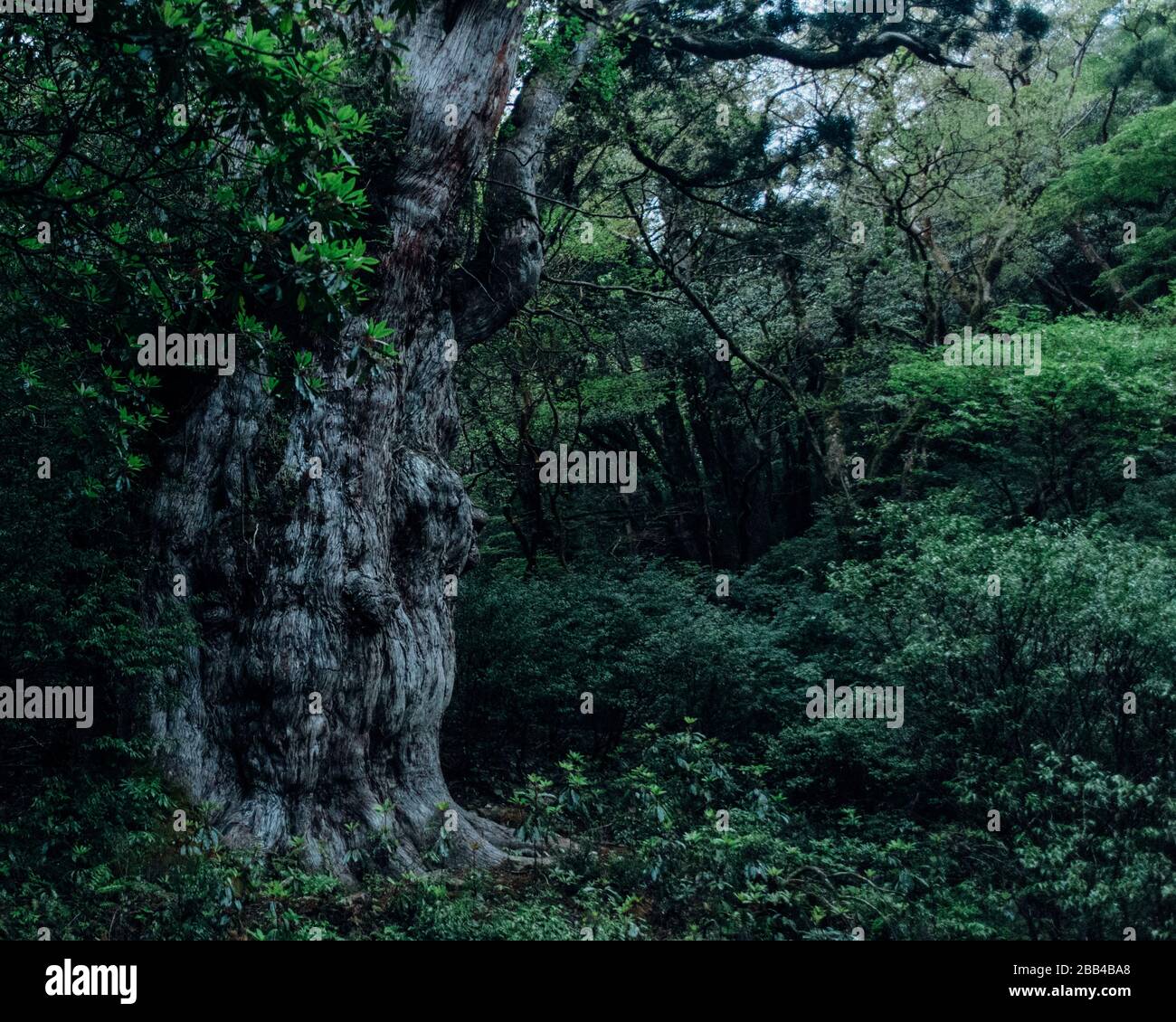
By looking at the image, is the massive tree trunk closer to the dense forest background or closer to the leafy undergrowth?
the dense forest background

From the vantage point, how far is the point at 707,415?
21.3 metres

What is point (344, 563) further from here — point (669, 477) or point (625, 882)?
point (669, 477)

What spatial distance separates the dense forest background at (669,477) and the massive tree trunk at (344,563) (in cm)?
19

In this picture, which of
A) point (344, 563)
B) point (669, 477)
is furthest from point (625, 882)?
point (669, 477)

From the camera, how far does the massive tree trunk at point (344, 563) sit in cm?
746

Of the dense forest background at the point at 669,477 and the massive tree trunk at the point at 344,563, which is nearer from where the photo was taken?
the dense forest background at the point at 669,477

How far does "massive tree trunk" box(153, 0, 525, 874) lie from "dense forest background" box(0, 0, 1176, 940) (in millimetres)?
192

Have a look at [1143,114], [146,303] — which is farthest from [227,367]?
[1143,114]

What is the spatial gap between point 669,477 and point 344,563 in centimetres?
1470

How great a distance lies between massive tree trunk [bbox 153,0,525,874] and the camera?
7.46 m

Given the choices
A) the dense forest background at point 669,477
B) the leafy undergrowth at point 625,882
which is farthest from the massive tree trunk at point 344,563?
the leafy undergrowth at point 625,882

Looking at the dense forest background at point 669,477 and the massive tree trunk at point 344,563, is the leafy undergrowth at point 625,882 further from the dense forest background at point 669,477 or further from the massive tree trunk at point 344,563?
the massive tree trunk at point 344,563

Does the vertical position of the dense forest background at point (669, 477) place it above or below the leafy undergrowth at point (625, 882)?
above

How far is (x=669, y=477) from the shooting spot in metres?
22.0
